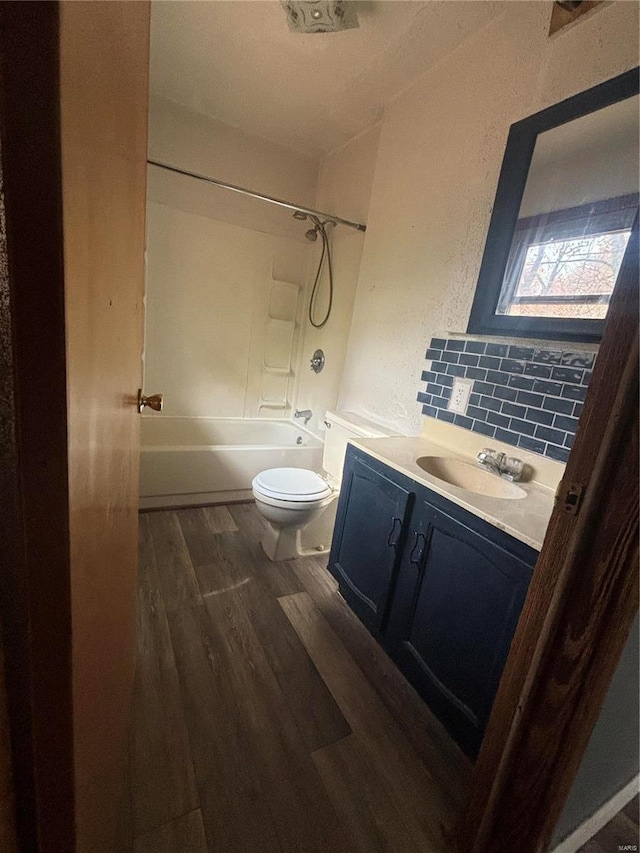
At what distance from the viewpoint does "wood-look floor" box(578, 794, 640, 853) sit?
0.98 m

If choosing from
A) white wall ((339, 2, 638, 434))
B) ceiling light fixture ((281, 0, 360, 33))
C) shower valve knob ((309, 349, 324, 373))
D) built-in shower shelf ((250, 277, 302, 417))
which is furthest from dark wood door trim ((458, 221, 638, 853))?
built-in shower shelf ((250, 277, 302, 417))

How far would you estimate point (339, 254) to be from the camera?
2605 millimetres

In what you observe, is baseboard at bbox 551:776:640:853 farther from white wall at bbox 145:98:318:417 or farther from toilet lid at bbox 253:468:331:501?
white wall at bbox 145:98:318:417

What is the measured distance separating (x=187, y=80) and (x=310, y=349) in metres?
1.81

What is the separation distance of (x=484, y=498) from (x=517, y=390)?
20.6 inches

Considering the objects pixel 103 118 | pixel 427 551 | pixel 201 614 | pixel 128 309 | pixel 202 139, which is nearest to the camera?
pixel 103 118

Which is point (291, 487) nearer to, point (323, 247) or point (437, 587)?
point (437, 587)

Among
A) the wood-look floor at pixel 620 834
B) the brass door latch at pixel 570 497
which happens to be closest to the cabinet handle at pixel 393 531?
the brass door latch at pixel 570 497

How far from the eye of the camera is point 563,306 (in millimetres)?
1326

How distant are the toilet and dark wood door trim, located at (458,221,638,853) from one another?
1.23m

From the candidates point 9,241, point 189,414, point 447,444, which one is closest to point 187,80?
point 189,414

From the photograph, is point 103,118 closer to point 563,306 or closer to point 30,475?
point 30,475

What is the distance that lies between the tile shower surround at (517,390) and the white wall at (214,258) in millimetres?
1766

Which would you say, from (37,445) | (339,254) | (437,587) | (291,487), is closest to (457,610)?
(437,587)
